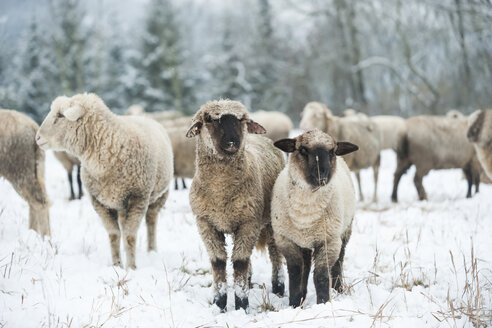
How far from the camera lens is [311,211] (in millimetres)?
3355

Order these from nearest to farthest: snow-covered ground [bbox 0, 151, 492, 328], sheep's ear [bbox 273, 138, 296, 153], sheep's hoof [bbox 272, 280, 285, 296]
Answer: snow-covered ground [bbox 0, 151, 492, 328]
sheep's ear [bbox 273, 138, 296, 153]
sheep's hoof [bbox 272, 280, 285, 296]

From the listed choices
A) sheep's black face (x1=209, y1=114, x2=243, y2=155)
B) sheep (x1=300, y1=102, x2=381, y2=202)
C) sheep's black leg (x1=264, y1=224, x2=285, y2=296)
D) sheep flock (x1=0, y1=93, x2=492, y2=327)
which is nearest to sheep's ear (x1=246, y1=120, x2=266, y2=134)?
sheep flock (x1=0, y1=93, x2=492, y2=327)

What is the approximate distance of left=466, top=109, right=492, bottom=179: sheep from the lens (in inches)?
265

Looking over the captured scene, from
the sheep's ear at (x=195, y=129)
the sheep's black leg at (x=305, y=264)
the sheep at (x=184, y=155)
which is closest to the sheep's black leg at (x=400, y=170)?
the sheep at (x=184, y=155)

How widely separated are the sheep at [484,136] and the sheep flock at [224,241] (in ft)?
0.08

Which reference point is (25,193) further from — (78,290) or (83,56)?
(83,56)

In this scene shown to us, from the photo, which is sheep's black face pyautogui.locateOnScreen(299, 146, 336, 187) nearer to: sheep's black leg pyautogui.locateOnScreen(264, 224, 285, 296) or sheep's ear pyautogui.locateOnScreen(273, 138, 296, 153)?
sheep's ear pyautogui.locateOnScreen(273, 138, 296, 153)

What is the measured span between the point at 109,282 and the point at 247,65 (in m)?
29.7

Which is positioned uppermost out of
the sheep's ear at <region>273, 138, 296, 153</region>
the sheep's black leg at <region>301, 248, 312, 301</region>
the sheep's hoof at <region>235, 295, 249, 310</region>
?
→ the sheep's ear at <region>273, 138, 296, 153</region>

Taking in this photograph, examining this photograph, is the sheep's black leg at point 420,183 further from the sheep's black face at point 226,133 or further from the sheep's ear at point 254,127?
the sheep's black face at point 226,133

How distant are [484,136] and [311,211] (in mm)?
4998

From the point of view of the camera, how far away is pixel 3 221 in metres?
5.40

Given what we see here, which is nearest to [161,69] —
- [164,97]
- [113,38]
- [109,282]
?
[164,97]

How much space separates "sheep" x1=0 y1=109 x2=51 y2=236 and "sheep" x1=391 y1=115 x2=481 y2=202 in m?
7.27
